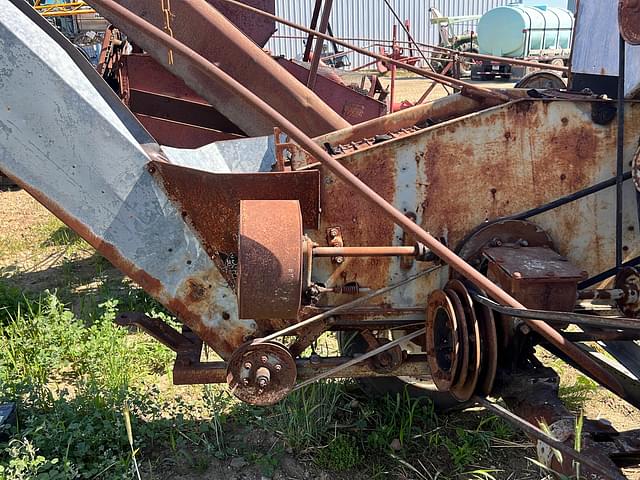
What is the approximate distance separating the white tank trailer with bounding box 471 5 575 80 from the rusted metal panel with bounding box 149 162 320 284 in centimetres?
Answer: 2131

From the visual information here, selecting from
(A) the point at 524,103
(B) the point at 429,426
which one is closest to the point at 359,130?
(A) the point at 524,103

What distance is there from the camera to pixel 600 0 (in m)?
2.64

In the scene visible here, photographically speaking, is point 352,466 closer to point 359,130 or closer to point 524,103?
point 359,130

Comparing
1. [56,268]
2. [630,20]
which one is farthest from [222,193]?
[56,268]

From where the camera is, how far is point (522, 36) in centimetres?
2203

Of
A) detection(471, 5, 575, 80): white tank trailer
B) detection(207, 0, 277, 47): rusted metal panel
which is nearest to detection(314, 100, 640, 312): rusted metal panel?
detection(207, 0, 277, 47): rusted metal panel

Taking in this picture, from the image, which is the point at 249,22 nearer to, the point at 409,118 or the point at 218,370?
the point at 409,118

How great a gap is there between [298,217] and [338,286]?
0.43 meters

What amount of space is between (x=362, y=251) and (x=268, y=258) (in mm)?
330

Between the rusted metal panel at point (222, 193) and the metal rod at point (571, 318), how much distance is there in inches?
27.8

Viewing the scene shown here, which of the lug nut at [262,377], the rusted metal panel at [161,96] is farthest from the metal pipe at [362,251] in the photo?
the rusted metal panel at [161,96]

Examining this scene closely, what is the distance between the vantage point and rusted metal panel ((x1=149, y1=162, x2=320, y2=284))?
2000 mm

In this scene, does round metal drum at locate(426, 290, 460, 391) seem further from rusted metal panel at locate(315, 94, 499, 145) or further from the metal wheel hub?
rusted metal panel at locate(315, 94, 499, 145)

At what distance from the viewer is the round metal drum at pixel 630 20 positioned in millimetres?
1878
